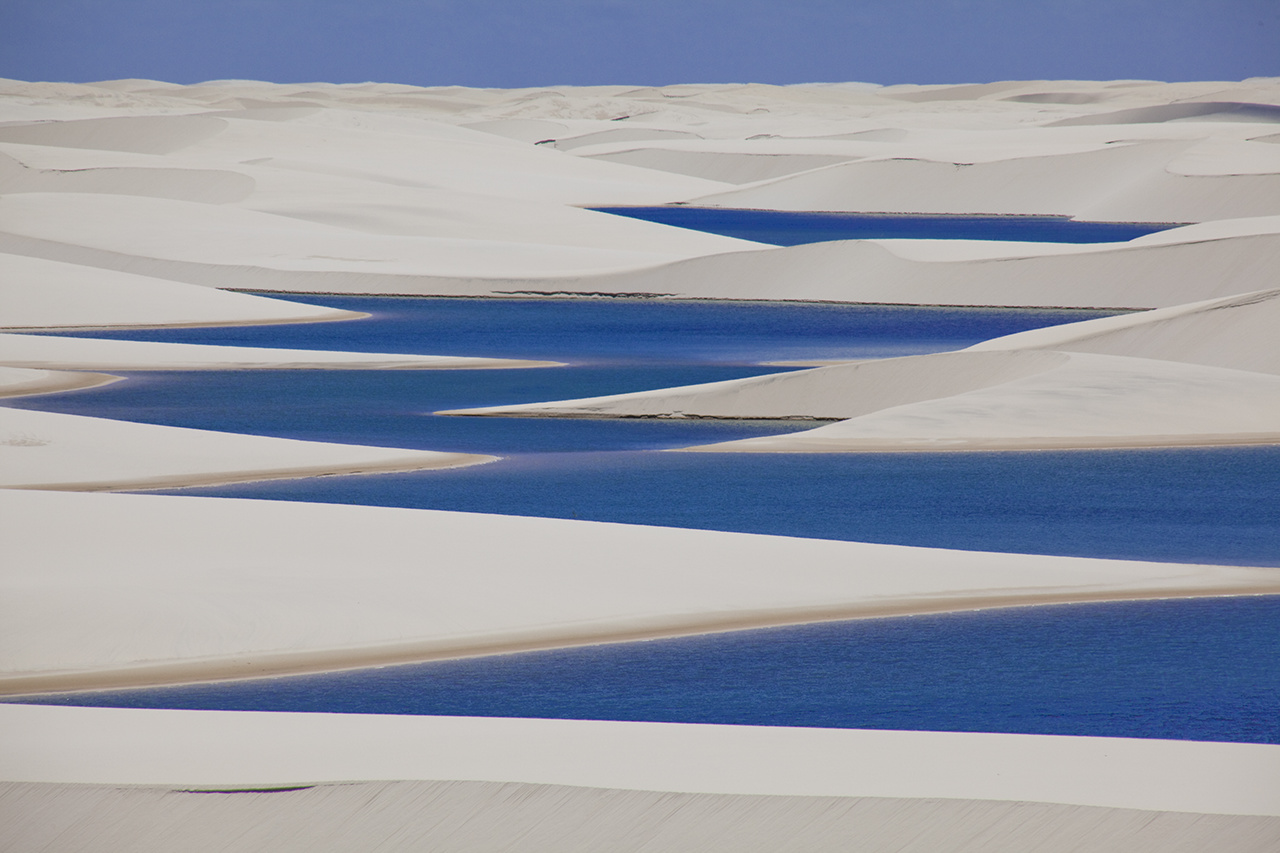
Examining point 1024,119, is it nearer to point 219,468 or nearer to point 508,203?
point 508,203

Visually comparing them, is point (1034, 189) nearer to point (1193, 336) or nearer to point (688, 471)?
point (1193, 336)

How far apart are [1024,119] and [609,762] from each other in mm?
101452

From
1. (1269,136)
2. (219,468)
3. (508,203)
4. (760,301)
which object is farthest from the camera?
(1269,136)

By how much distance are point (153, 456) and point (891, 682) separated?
25.8ft

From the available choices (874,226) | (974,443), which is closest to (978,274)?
(974,443)

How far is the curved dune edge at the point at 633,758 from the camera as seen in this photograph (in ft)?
17.6

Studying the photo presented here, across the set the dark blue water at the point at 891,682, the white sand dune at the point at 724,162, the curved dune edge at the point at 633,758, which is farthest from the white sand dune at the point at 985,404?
the white sand dune at the point at 724,162

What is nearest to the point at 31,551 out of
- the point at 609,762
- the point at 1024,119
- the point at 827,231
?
the point at 609,762

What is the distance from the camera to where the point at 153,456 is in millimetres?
13547

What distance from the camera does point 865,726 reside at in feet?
22.5

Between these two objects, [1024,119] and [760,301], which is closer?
[760,301]

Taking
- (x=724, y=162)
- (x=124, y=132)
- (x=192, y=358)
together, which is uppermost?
(x=124, y=132)

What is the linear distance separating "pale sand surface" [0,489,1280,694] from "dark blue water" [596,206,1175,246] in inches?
1304

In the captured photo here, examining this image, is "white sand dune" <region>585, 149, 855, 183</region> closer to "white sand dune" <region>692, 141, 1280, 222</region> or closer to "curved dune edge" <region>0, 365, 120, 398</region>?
"white sand dune" <region>692, 141, 1280, 222</region>
